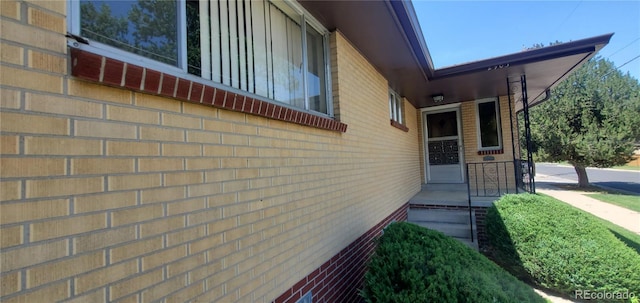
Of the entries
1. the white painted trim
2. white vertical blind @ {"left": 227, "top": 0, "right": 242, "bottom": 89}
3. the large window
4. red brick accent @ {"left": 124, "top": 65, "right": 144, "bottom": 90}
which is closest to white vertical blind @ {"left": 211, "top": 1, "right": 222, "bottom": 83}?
the large window

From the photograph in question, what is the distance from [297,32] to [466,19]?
42.6 ft

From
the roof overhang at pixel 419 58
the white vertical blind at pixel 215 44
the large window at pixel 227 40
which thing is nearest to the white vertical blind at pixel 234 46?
the large window at pixel 227 40

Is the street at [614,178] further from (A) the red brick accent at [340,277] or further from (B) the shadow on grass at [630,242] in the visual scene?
(A) the red brick accent at [340,277]

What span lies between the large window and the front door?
6629 millimetres

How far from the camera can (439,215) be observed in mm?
6168

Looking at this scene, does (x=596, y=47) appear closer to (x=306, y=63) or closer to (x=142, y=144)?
(x=306, y=63)

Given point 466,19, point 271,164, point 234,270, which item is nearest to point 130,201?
point 234,270

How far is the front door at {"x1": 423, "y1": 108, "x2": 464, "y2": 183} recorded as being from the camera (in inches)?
343

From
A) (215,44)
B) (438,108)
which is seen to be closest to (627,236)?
(438,108)

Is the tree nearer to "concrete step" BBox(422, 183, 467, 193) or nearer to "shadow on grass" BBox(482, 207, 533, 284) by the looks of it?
"concrete step" BBox(422, 183, 467, 193)

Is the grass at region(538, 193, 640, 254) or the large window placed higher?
the large window

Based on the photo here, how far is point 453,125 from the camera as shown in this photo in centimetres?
882

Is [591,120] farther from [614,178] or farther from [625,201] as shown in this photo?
[614,178]

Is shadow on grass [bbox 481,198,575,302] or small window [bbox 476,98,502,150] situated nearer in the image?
shadow on grass [bbox 481,198,575,302]
